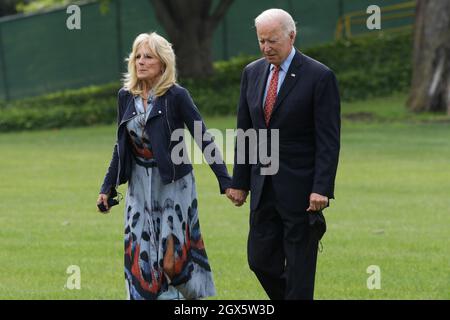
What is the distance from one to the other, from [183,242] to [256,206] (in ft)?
2.10

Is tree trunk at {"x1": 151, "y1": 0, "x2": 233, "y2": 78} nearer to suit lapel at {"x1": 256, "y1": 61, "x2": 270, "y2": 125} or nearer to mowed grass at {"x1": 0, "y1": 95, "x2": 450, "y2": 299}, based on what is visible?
mowed grass at {"x1": 0, "y1": 95, "x2": 450, "y2": 299}

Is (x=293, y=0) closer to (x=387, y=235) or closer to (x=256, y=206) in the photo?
(x=387, y=235)

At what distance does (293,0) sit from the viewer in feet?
123

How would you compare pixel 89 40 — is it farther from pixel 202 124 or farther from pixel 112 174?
pixel 202 124

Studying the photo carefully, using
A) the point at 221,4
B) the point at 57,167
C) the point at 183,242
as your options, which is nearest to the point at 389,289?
the point at 183,242

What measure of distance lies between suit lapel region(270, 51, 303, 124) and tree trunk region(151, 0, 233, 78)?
25.8m

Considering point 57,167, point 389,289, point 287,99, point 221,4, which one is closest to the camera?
point 287,99

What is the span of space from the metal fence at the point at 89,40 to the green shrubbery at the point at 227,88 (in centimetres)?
69

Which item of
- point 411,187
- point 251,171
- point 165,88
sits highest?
point 165,88

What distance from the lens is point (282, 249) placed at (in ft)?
26.8

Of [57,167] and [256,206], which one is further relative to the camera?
[57,167]

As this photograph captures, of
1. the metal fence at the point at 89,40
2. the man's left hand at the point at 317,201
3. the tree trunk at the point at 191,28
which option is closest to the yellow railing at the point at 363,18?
the metal fence at the point at 89,40

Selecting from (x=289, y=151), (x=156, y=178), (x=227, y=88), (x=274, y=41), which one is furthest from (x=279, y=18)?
(x=227, y=88)

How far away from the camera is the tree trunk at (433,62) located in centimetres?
2923
